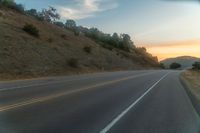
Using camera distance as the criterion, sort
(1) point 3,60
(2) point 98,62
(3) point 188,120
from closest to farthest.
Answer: (3) point 188,120 → (1) point 3,60 → (2) point 98,62

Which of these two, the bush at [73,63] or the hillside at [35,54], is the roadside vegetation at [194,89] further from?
the bush at [73,63]

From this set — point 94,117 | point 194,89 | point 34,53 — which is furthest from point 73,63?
point 94,117

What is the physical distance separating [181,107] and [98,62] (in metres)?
59.4

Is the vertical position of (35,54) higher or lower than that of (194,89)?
higher

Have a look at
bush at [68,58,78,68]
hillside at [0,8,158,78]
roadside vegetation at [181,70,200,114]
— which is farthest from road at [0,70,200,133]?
bush at [68,58,78,68]

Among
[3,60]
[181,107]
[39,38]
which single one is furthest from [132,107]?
[39,38]

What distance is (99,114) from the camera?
14367 millimetres

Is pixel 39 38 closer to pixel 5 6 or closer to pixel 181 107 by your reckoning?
pixel 5 6

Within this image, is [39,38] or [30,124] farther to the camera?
[39,38]

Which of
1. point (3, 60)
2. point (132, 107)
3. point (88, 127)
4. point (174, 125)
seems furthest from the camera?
point (3, 60)

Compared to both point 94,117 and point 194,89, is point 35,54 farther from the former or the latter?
point 94,117

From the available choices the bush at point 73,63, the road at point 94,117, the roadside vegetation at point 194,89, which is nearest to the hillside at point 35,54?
the bush at point 73,63

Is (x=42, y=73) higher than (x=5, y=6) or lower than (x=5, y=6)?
lower

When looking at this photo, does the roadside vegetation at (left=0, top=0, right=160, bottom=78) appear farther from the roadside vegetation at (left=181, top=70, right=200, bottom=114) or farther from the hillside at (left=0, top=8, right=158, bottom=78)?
the roadside vegetation at (left=181, top=70, right=200, bottom=114)
